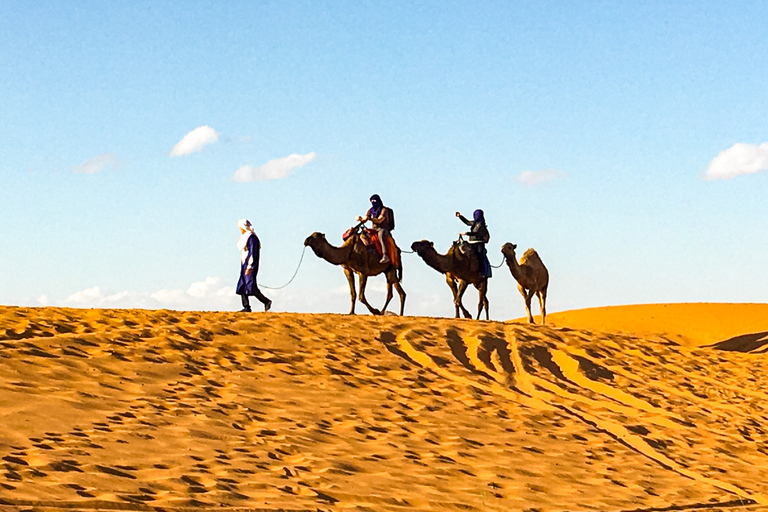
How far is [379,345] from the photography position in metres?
19.8

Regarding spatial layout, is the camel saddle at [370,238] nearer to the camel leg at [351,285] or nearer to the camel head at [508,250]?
the camel leg at [351,285]

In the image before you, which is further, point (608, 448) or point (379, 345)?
point (379, 345)

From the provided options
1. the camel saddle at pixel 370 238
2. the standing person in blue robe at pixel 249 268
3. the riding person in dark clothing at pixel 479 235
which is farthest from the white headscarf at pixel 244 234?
the riding person in dark clothing at pixel 479 235

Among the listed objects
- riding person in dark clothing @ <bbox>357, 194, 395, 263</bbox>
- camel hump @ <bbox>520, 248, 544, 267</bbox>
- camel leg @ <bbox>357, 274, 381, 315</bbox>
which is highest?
riding person in dark clothing @ <bbox>357, 194, 395, 263</bbox>

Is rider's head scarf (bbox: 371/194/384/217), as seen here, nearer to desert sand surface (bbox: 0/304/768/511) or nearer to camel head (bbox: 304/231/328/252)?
camel head (bbox: 304/231/328/252)

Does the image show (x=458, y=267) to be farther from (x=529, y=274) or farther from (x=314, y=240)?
(x=314, y=240)

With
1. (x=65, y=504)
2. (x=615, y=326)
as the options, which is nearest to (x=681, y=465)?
(x=65, y=504)

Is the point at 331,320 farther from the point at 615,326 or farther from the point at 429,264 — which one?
the point at 615,326

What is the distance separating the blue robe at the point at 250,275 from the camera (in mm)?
22047

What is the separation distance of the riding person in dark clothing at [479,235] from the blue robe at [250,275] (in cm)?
540

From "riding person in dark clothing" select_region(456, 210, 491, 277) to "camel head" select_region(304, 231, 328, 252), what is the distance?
3.57 m

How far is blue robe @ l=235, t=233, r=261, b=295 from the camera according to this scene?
72.3 ft

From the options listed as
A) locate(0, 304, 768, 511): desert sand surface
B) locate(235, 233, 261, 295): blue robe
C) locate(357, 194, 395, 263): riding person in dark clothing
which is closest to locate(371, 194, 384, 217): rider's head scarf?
locate(357, 194, 395, 263): riding person in dark clothing

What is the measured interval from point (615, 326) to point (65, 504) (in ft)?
104
